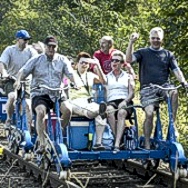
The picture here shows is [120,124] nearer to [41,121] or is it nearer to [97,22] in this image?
[41,121]

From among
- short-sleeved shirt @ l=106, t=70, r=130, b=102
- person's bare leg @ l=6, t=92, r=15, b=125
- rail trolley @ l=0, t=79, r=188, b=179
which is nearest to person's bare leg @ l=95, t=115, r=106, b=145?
rail trolley @ l=0, t=79, r=188, b=179

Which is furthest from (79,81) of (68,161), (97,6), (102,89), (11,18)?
(11,18)

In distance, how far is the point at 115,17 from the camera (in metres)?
19.7

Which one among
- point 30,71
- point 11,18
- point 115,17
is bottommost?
point 30,71

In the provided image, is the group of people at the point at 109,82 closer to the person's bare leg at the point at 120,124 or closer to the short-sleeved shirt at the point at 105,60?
the person's bare leg at the point at 120,124

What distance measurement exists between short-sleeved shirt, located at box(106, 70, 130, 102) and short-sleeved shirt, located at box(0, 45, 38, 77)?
2.38 m

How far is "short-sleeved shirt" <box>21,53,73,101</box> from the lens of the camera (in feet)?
28.4

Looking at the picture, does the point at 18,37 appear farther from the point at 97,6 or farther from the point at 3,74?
the point at 97,6

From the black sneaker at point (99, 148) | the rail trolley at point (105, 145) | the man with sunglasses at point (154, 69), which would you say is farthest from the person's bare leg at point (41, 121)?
the man with sunglasses at point (154, 69)

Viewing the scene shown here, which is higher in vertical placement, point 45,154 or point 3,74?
point 3,74

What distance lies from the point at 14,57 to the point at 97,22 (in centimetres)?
1102

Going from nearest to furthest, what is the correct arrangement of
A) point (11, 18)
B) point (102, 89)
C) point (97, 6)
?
point (102, 89)
point (97, 6)
point (11, 18)

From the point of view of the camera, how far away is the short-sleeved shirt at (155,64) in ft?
28.2

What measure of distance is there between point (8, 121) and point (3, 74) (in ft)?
3.68
